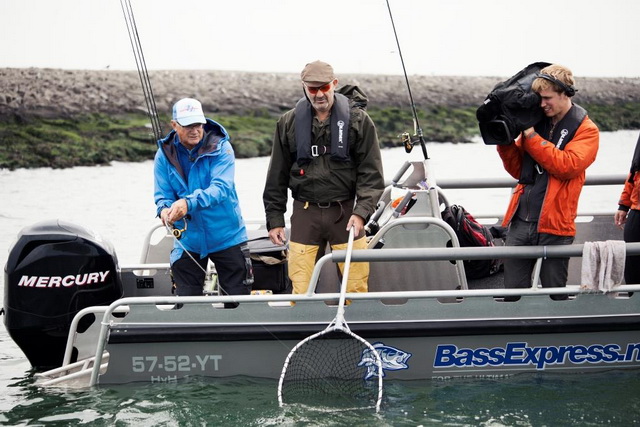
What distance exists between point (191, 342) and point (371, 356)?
1058 mm

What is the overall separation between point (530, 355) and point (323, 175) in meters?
1.65

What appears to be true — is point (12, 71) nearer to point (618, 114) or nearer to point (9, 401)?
point (618, 114)

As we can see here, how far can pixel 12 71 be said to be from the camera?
26578 mm

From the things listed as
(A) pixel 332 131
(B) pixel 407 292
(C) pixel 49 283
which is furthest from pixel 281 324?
(C) pixel 49 283

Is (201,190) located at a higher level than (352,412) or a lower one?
higher

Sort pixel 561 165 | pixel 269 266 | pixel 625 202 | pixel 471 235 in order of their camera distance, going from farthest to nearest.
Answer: pixel 471 235 → pixel 269 266 → pixel 625 202 → pixel 561 165

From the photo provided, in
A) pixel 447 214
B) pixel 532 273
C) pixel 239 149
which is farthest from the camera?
pixel 239 149

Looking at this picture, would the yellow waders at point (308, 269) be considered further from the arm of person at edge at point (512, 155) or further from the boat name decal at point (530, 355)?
the arm of person at edge at point (512, 155)

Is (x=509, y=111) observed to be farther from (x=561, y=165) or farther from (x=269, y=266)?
(x=269, y=266)

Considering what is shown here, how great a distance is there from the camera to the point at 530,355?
5160 millimetres

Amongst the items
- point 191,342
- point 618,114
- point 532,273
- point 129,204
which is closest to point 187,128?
point 191,342

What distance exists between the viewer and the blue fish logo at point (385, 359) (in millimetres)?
5027

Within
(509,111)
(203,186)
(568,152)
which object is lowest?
(203,186)

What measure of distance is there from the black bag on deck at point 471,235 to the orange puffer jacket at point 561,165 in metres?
0.99
